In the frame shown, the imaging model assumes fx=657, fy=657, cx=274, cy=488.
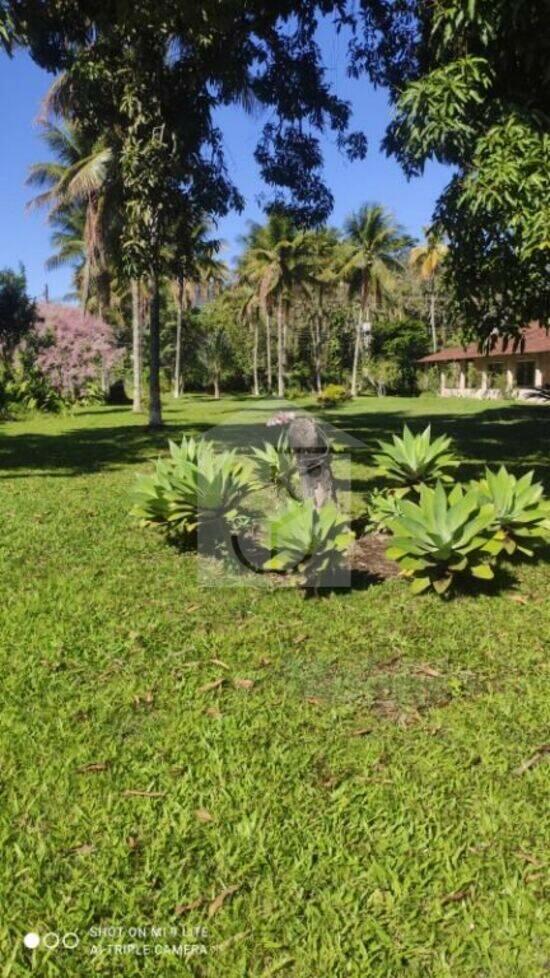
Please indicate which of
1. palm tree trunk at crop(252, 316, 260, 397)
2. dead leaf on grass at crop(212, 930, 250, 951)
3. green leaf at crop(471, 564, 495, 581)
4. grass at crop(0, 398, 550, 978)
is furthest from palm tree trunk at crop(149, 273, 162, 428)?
Answer: palm tree trunk at crop(252, 316, 260, 397)

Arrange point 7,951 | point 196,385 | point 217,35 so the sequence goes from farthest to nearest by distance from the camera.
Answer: point 196,385 < point 217,35 < point 7,951

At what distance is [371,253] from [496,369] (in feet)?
37.5

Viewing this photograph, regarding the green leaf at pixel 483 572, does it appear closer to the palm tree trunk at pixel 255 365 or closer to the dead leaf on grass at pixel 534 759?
the dead leaf on grass at pixel 534 759

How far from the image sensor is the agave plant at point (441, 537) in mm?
4355

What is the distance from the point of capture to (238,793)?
105 inches

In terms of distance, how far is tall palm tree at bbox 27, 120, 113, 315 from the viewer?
75.7 ft

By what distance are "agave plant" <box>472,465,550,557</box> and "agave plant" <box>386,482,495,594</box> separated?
0.61 ft

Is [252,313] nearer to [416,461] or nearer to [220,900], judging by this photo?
[416,461]

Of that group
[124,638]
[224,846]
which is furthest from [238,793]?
[124,638]

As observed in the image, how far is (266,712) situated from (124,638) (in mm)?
1195

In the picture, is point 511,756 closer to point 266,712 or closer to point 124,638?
point 266,712

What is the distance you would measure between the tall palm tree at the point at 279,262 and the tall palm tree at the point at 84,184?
12.4 metres

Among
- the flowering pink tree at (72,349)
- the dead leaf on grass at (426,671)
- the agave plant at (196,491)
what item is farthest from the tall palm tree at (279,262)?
the dead leaf on grass at (426,671)

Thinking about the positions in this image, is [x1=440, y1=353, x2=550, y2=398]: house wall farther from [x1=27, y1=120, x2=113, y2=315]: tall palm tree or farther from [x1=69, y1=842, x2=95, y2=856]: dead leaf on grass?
[x1=69, y1=842, x2=95, y2=856]: dead leaf on grass
